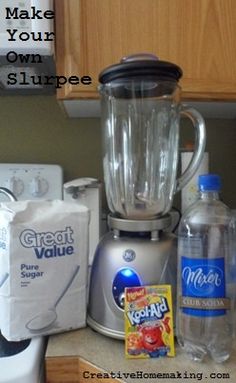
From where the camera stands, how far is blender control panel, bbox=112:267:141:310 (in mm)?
554

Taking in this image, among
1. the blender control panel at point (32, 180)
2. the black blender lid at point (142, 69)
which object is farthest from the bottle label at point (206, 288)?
the blender control panel at point (32, 180)

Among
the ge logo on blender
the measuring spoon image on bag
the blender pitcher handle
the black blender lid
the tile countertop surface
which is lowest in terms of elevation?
the tile countertop surface

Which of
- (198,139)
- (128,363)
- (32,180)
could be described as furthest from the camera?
(32,180)

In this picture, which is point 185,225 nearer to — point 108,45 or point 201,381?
point 201,381

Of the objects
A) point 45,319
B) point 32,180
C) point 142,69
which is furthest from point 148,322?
point 32,180

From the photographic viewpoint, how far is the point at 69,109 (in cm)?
86

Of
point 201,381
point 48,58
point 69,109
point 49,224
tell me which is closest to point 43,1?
point 48,58

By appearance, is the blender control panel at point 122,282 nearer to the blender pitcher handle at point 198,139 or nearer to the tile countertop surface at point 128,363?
the tile countertop surface at point 128,363

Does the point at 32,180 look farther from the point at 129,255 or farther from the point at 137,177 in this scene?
the point at 129,255

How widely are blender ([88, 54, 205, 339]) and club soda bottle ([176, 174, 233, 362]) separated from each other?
0.04 metres

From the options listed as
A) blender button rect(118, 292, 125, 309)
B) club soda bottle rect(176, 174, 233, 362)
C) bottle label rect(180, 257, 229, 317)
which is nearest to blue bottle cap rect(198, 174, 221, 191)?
club soda bottle rect(176, 174, 233, 362)

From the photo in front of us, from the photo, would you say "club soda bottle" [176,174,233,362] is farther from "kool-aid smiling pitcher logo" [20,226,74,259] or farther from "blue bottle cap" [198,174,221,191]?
"kool-aid smiling pitcher logo" [20,226,74,259]

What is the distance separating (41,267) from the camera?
1.80 ft

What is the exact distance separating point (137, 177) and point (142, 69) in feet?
0.77
